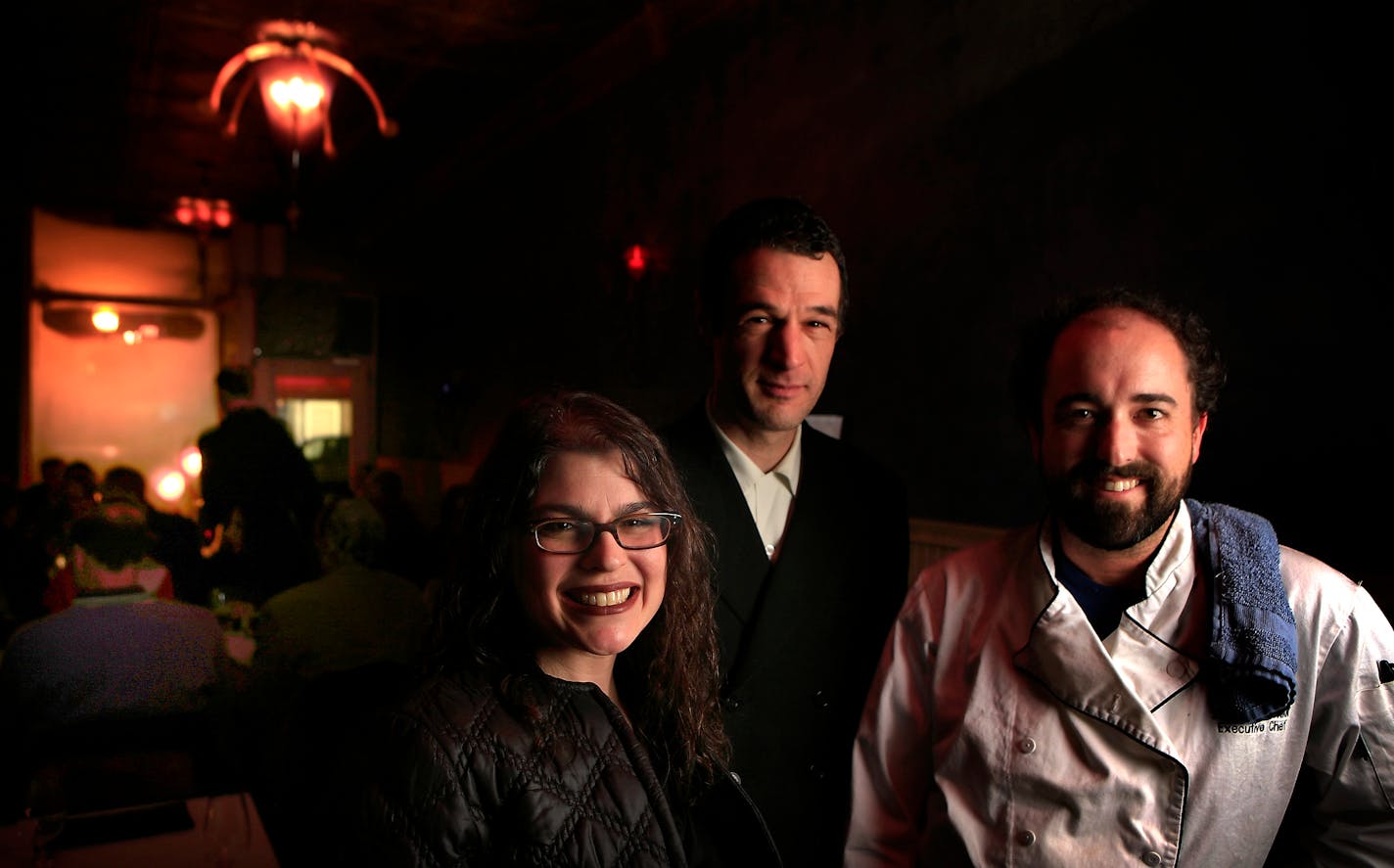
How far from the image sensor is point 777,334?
1.77 m

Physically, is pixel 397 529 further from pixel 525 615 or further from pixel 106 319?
pixel 525 615

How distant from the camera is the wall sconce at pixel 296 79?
7.74 feet

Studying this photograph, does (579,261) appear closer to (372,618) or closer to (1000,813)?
(372,618)

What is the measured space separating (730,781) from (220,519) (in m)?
1.30

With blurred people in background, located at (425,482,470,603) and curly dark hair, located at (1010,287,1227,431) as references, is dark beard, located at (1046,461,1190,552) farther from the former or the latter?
blurred people in background, located at (425,482,470,603)

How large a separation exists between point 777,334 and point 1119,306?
1.95 ft

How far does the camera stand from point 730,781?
143 centimetres

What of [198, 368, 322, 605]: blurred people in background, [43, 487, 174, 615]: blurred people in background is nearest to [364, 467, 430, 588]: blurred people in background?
[198, 368, 322, 605]: blurred people in background

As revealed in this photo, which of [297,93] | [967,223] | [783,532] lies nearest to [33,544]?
[297,93]

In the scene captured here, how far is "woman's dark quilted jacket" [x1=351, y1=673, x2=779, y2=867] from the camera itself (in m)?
1.10

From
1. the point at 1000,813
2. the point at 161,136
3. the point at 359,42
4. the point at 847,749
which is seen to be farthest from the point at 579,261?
the point at 1000,813

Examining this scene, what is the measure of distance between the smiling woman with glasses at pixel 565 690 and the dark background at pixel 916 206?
0.43 m

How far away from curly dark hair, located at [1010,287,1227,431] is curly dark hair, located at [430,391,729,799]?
64 centimetres

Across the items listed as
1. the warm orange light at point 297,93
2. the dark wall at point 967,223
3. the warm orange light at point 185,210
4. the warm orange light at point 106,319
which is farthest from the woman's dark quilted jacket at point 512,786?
the warm orange light at point 297,93
